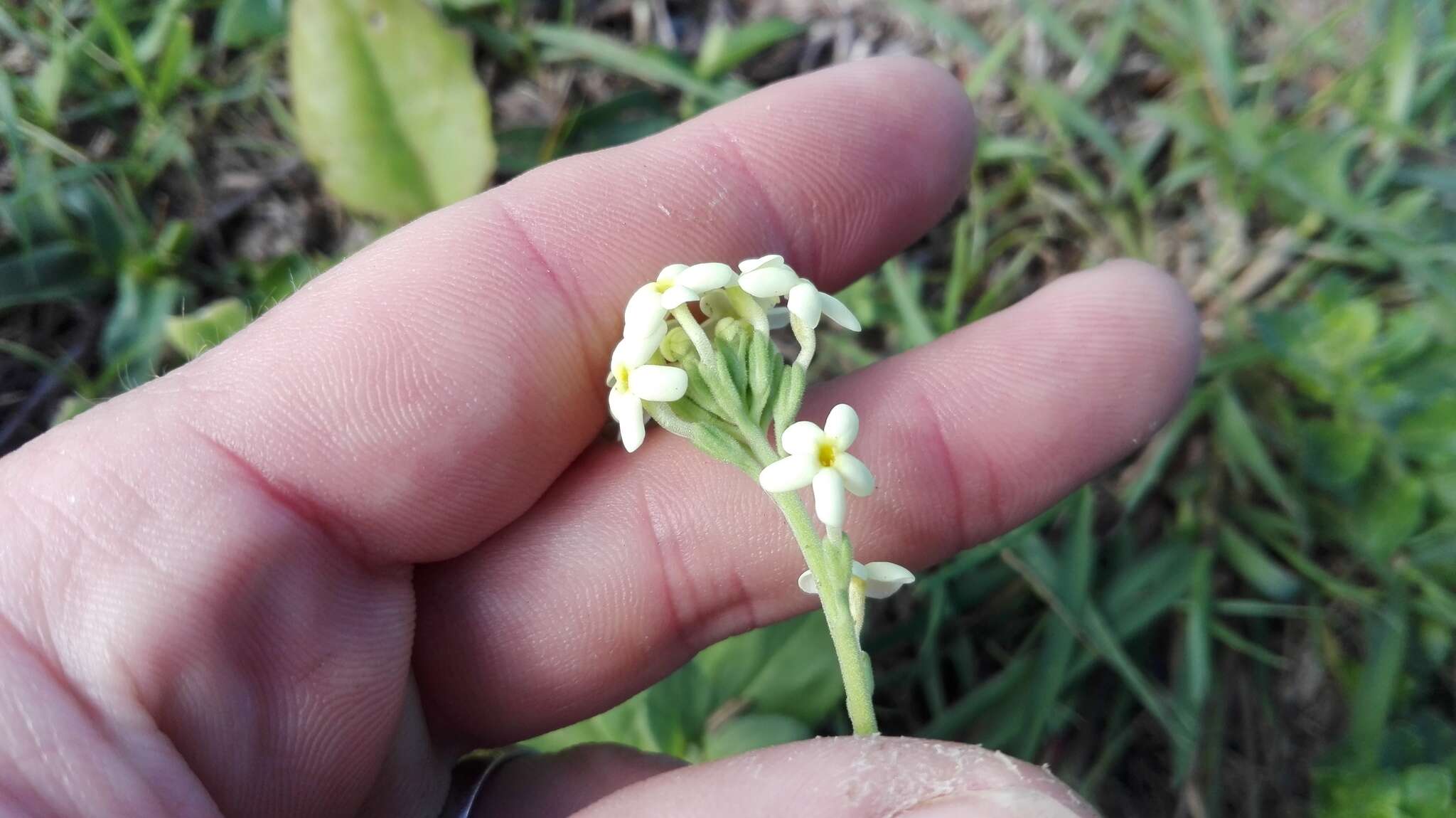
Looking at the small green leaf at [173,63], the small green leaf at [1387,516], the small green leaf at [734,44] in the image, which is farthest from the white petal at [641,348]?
the small green leaf at [173,63]

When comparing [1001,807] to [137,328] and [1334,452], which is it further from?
[137,328]

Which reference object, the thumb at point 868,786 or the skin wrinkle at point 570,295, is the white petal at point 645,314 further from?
the thumb at point 868,786

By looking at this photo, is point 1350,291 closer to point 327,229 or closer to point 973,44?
point 973,44

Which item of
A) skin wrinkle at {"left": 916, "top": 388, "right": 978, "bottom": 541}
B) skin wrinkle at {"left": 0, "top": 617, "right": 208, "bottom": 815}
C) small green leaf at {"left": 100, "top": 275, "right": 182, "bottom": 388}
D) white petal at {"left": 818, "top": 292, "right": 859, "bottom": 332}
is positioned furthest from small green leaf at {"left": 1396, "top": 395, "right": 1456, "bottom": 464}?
small green leaf at {"left": 100, "top": 275, "right": 182, "bottom": 388}

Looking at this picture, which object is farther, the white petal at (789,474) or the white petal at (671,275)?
the white petal at (671,275)

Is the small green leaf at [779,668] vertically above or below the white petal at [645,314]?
below

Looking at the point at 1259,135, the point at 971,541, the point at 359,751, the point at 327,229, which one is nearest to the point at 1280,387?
the point at 1259,135
